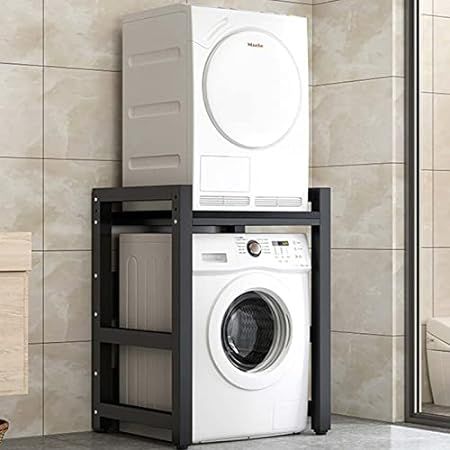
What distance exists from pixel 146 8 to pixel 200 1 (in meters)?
0.28

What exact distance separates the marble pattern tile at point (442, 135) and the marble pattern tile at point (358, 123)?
17cm

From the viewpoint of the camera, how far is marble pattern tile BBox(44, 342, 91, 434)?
195 inches

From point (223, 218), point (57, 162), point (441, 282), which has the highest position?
point (57, 162)

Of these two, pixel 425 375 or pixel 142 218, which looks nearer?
pixel 142 218

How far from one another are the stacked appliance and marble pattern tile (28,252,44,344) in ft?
1.09

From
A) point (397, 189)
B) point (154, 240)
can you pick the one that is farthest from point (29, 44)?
point (397, 189)

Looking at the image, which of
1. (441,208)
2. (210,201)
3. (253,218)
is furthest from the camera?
(441,208)

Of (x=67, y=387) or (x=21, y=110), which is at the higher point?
(x=21, y=110)

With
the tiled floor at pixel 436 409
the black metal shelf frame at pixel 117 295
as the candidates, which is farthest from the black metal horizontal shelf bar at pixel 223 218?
the tiled floor at pixel 436 409

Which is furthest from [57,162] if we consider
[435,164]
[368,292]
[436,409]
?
[436,409]

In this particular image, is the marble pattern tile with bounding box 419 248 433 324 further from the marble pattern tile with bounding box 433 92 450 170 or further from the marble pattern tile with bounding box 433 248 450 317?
the marble pattern tile with bounding box 433 92 450 170

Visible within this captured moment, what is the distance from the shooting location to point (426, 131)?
5.29 meters

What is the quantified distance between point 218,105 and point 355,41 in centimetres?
105

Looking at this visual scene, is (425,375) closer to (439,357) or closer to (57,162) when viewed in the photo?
(439,357)
